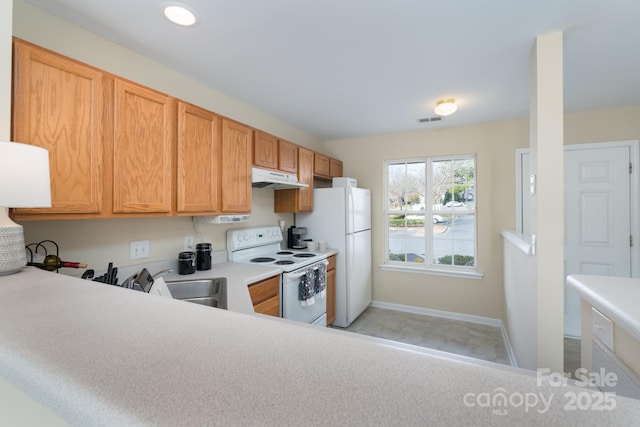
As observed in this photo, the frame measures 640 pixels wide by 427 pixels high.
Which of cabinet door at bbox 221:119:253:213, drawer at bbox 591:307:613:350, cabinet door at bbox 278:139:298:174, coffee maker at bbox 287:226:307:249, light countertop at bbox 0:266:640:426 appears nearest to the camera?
light countertop at bbox 0:266:640:426

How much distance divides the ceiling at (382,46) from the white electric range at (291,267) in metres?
1.42

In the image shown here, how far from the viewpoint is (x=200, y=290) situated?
202 cm

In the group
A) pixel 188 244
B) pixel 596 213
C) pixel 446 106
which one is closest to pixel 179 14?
pixel 188 244

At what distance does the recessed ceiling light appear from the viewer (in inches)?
57.7

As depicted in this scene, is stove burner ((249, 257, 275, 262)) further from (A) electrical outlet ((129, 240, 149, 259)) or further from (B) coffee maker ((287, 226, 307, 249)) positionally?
(A) electrical outlet ((129, 240, 149, 259))

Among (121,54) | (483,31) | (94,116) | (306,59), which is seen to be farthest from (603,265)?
(121,54)

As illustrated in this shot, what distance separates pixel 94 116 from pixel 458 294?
391 cm

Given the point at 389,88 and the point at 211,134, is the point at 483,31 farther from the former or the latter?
the point at 211,134

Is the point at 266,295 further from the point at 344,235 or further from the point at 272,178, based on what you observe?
the point at 344,235

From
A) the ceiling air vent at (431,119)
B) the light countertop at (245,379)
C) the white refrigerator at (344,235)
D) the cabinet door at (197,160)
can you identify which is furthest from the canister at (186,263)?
the ceiling air vent at (431,119)

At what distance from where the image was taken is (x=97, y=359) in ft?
1.61

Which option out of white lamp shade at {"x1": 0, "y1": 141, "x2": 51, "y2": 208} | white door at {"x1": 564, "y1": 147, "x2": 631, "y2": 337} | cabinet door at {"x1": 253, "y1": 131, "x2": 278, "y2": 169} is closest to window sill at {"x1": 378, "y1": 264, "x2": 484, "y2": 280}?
white door at {"x1": 564, "y1": 147, "x2": 631, "y2": 337}

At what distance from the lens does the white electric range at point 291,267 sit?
2.44 meters

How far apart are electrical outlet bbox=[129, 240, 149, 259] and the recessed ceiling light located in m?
1.42
